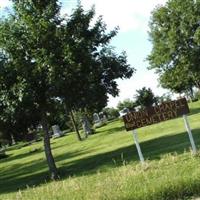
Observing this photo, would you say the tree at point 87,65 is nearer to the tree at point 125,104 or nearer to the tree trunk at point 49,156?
the tree trunk at point 49,156

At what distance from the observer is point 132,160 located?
67.6 ft

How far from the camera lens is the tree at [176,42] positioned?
58.7 meters

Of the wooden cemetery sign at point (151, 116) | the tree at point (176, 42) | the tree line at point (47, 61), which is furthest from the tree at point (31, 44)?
the tree at point (176, 42)

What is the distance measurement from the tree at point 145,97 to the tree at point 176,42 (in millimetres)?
14982

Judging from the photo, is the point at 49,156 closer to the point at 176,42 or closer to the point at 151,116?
the point at 151,116

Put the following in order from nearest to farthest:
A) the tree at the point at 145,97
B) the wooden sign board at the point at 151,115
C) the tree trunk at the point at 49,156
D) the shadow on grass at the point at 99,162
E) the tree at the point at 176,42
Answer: the wooden sign board at the point at 151,115
the shadow on grass at the point at 99,162
the tree trunk at the point at 49,156
the tree at the point at 176,42
the tree at the point at 145,97

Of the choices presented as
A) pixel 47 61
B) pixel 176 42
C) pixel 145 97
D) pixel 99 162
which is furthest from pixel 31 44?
pixel 145 97

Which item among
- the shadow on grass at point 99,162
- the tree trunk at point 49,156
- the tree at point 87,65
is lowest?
the shadow on grass at point 99,162

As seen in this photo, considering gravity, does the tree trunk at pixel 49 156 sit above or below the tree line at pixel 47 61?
below

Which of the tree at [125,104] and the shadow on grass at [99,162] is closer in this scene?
the shadow on grass at [99,162]

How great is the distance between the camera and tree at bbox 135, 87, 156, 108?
79.6 m

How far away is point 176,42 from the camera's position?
58844 millimetres

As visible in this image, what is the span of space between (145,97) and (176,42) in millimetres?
21560

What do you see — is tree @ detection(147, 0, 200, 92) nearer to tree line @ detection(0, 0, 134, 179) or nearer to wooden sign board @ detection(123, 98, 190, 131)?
tree line @ detection(0, 0, 134, 179)
